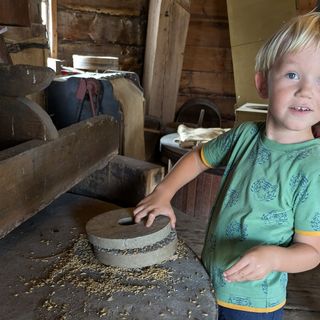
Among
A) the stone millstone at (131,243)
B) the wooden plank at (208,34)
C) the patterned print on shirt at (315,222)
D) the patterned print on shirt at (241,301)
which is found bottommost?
the patterned print on shirt at (241,301)

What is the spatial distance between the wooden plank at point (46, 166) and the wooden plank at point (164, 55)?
7.59 ft

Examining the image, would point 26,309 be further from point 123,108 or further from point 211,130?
point 211,130

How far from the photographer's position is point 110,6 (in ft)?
11.7

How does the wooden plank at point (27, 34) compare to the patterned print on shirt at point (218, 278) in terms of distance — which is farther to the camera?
the wooden plank at point (27, 34)

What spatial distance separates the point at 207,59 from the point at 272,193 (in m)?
3.35

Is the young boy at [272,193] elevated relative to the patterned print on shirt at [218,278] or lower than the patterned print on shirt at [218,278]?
elevated

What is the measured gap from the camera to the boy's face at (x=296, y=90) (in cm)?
84

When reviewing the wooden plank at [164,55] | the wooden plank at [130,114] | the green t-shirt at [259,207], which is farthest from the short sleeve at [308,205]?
the wooden plank at [164,55]

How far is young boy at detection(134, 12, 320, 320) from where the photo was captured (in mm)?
842

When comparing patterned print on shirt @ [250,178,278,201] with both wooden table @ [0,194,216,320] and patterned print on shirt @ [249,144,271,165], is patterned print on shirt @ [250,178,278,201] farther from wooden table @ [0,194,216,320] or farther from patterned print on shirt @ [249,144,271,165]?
wooden table @ [0,194,216,320]

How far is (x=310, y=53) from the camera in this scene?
85 centimetres

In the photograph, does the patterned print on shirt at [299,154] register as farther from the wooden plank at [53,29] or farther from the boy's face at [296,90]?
the wooden plank at [53,29]

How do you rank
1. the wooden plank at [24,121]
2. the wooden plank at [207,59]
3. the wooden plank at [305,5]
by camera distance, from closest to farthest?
the wooden plank at [24,121], the wooden plank at [305,5], the wooden plank at [207,59]

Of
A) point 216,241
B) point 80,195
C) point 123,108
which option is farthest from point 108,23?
point 216,241
